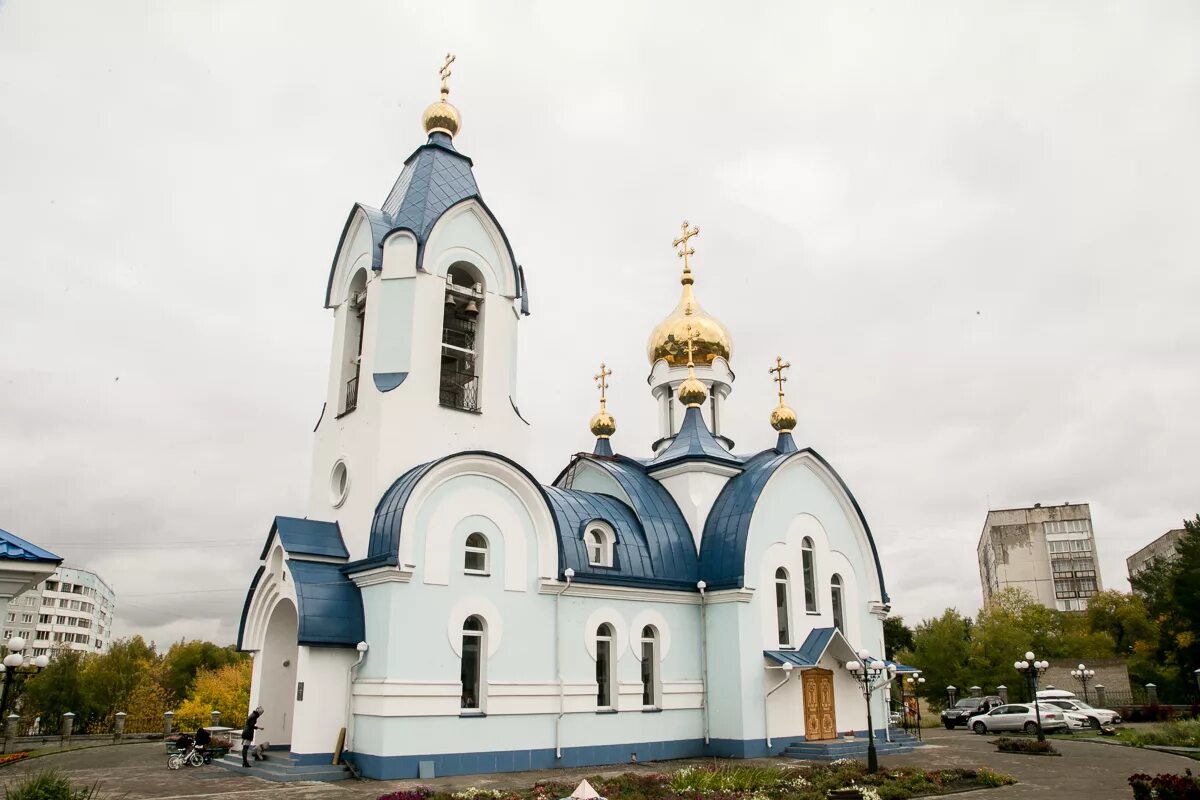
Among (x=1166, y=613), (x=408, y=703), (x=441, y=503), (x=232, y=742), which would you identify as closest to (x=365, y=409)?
(x=441, y=503)

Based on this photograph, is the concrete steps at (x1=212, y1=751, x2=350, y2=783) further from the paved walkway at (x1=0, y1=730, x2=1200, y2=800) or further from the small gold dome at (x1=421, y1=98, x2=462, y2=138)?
the small gold dome at (x1=421, y1=98, x2=462, y2=138)

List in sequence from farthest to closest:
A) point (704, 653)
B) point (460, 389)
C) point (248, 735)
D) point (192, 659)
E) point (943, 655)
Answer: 1. point (192, 659)
2. point (943, 655)
3. point (704, 653)
4. point (460, 389)
5. point (248, 735)

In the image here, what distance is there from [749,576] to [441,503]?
6.95 m

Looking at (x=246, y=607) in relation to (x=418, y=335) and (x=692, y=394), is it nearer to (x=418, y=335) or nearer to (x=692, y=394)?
(x=418, y=335)

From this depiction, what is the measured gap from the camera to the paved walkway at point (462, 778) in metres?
11.9

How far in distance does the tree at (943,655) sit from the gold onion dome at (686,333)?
2505 centimetres

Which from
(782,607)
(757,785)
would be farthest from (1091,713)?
(757,785)

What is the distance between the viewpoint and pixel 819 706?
18.4 meters

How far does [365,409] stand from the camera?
628 inches

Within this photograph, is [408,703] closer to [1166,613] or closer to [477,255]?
[477,255]

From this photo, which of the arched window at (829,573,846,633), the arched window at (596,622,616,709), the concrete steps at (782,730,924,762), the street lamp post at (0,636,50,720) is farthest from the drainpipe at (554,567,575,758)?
the street lamp post at (0,636,50,720)

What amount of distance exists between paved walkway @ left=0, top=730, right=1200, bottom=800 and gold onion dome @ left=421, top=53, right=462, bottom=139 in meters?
12.9

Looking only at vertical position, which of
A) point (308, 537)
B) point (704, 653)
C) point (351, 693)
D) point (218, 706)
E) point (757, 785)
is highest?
point (308, 537)

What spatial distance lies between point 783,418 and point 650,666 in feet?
25.9
